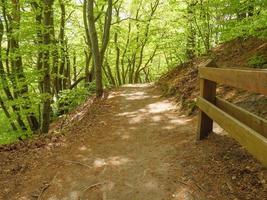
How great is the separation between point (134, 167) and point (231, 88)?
4138 mm

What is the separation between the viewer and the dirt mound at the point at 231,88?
20.5 feet

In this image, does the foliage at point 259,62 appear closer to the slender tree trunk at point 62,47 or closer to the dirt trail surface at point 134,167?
the dirt trail surface at point 134,167

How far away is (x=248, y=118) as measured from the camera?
3902 mm

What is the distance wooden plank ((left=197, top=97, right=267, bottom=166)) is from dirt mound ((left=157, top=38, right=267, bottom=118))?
5.96 feet

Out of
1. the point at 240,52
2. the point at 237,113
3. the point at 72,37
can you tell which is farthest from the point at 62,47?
the point at 237,113

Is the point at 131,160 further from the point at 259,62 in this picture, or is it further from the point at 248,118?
the point at 259,62

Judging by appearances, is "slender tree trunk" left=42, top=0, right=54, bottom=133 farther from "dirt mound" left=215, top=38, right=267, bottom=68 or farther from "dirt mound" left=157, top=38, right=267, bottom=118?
"dirt mound" left=215, top=38, right=267, bottom=68

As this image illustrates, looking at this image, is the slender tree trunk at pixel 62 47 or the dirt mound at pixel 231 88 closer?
the dirt mound at pixel 231 88

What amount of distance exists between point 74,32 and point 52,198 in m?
18.5

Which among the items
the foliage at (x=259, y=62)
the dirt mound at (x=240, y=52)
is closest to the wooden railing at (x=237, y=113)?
the foliage at (x=259, y=62)

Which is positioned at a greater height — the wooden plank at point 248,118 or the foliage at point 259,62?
the foliage at point 259,62

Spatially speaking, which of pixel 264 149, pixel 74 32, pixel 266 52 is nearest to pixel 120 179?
pixel 264 149

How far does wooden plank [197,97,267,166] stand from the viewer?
2.69 meters

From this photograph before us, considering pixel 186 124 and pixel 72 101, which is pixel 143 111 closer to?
pixel 186 124
